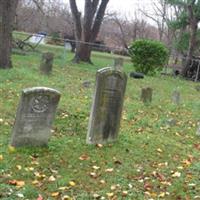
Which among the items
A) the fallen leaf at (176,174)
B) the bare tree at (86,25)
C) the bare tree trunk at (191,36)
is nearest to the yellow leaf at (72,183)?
the fallen leaf at (176,174)

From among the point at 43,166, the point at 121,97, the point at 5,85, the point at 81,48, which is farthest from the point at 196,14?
the point at 43,166

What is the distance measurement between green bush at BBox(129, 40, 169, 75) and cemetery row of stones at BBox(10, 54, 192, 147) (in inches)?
608

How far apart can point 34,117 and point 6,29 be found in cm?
868

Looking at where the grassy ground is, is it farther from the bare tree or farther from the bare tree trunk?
the bare tree trunk

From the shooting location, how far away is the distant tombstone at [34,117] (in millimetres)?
6449

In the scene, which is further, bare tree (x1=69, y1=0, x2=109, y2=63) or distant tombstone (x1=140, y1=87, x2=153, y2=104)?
bare tree (x1=69, y1=0, x2=109, y2=63)

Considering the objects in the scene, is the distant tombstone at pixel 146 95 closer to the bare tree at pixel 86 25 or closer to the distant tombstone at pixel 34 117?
the distant tombstone at pixel 34 117

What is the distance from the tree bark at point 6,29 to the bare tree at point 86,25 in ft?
34.5

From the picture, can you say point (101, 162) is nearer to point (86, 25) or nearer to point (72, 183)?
point (72, 183)

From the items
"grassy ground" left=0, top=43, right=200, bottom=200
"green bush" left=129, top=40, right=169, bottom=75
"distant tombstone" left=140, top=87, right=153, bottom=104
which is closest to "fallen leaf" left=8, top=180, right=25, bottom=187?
"grassy ground" left=0, top=43, right=200, bottom=200

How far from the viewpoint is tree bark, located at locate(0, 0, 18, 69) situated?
14445 mm

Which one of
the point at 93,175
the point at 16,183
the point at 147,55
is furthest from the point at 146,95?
the point at 147,55

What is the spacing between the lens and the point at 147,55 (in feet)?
74.4

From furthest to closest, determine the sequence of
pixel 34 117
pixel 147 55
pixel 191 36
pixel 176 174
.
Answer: pixel 191 36 < pixel 147 55 < pixel 34 117 < pixel 176 174
